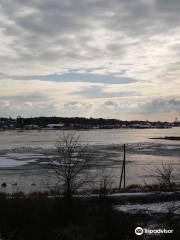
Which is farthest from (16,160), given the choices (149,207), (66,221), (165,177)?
(66,221)

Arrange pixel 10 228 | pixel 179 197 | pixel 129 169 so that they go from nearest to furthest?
pixel 10 228 → pixel 179 197 → pixel 129 169

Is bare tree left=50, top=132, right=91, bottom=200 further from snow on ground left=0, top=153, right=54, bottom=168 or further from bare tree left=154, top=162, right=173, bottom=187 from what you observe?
snow on ground left=0, top=153, right=54, bottom=168

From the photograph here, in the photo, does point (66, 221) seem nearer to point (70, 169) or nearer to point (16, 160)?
point (70, 169)

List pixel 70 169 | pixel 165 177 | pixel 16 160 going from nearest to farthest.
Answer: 1. pixel 165 177
2. pixel 70 169
3. pixel 16 160

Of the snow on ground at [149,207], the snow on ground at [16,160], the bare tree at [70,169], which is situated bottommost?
the snow on ground at [16,160]

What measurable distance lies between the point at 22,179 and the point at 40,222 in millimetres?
16346

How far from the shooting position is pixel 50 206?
12742 mm

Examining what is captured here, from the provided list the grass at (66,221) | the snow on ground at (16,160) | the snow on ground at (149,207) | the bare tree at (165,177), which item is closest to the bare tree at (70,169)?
Result: the grass at (66,221)

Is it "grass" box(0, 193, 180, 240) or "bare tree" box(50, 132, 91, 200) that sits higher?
"bare tree" box(50, 132, 91, 200)

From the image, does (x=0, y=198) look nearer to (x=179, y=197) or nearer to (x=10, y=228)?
(x=10, y=228)

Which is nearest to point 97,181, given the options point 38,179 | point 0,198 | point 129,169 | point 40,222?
point 38,179

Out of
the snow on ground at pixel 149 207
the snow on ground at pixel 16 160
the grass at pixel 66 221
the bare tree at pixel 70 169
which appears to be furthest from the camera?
the snow on ground at pixel 16 160

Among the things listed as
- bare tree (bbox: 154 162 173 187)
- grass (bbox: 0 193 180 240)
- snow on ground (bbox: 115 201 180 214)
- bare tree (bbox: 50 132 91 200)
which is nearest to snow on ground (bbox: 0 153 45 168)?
bare tree (bbox: 50 132 91 200)

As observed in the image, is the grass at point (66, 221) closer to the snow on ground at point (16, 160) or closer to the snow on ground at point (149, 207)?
the snow on ground at point (149, 207)
